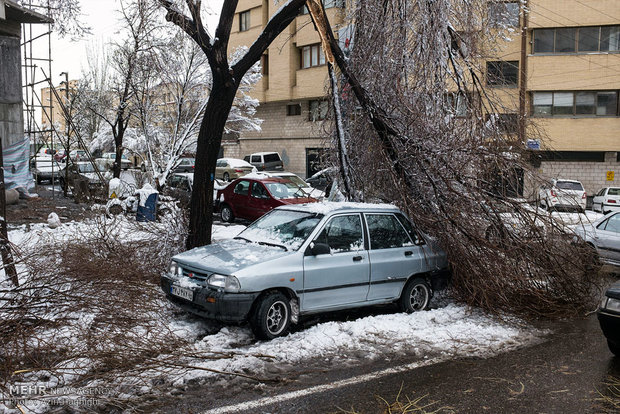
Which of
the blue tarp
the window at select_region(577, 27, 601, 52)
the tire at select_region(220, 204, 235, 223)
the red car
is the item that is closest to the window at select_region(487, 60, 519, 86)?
the red car

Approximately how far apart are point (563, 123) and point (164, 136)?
23496mm

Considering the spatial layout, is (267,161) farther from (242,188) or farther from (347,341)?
(347,341)

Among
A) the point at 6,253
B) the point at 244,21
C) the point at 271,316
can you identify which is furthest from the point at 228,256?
the point at 244,21

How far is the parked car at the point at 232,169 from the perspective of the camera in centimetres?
3481

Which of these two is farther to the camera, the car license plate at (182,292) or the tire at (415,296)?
the tire at (415,296)

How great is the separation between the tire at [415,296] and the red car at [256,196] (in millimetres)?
8029

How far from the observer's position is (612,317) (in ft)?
19.1

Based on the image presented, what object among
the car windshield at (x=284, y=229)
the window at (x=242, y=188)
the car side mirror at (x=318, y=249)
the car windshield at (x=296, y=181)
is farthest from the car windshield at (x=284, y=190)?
the car side mirror at (x=318, y=249)

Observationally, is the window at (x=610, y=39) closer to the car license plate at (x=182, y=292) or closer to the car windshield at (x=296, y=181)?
the car windshield at (x=296, y=181)

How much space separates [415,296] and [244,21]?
3638 cm

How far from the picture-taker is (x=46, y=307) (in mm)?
5379

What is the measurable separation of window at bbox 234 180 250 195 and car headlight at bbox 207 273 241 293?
10.8 meters

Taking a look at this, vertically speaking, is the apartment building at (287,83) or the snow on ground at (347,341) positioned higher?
the apartment building at (287,83)

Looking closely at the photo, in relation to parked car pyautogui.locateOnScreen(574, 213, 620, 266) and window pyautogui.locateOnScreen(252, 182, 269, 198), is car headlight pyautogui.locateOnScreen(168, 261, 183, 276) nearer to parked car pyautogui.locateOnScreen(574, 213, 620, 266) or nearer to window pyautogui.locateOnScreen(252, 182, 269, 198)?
parked car pyautogui.locateOnScreen(574, 213, 620, 266)
